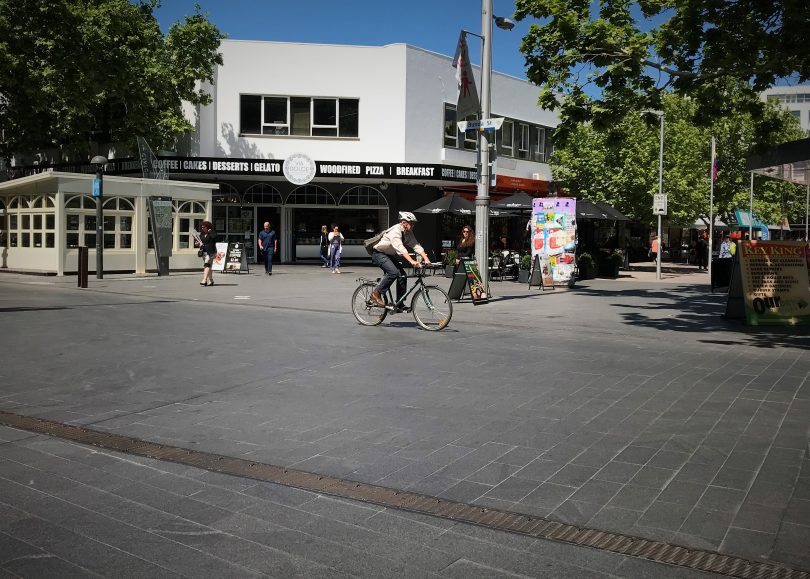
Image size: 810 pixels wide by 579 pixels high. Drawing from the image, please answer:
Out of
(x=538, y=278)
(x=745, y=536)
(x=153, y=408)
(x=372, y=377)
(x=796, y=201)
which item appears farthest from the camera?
(x=796, y=201)

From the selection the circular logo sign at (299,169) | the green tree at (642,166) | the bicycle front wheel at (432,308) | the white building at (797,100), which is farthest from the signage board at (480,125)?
the white building at (797,100)

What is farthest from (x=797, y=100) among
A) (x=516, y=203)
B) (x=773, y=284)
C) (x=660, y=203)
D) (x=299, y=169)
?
(x=773, y=284)

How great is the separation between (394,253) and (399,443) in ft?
22.3

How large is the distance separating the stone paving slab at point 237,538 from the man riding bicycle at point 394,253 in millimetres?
7376

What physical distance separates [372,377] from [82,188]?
762 inches

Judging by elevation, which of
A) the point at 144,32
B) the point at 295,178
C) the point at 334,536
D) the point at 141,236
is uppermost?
the point at 144,32

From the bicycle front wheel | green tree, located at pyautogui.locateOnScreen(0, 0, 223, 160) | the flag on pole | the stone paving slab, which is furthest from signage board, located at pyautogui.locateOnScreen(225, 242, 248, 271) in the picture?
the stone paving slab

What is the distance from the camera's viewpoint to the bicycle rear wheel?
12381 mm

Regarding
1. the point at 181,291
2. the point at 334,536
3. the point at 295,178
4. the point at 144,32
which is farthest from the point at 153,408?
the point at 144,32

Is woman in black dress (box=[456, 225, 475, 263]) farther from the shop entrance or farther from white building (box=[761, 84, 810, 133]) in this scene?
white building (box=[761, 84, 810, 133])

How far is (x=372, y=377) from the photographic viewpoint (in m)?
8.01

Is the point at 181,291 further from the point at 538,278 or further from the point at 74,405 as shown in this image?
the point at 74,405

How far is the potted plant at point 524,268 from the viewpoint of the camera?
23.5 m

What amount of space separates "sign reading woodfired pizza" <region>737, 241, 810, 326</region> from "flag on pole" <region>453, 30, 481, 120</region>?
20.6ft
